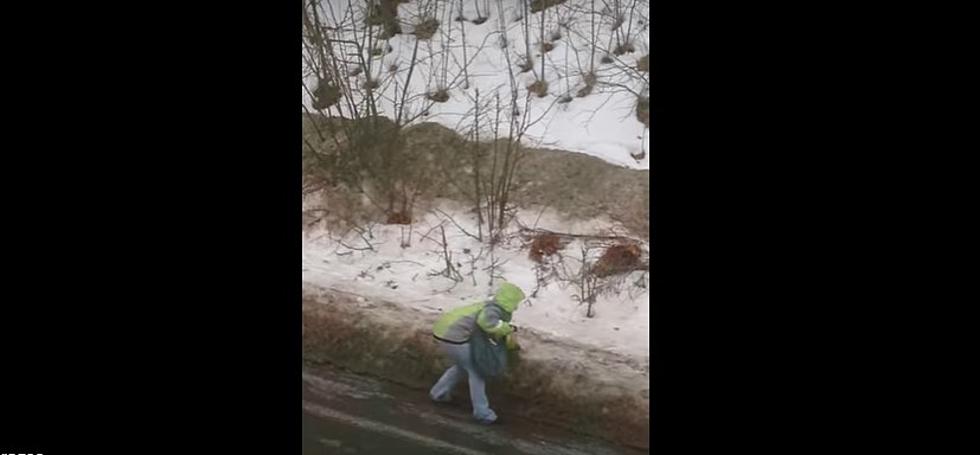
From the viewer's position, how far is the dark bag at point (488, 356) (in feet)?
10.7

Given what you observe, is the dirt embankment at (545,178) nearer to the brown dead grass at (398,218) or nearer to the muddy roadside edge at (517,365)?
the brown dead grass at (398,218)

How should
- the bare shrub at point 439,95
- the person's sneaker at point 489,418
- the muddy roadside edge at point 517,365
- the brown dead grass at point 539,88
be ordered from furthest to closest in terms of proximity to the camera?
1. the bare shrub at point 439,95
2. the brown dead grass at point 539,88
3. the person's sneaker at point 489,418
4. the muddy roadside edge at point 517,365

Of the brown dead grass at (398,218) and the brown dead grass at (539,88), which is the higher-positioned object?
the brown dead grass at (539,88)

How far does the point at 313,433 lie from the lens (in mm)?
3354

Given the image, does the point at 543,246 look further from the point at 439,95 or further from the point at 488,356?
the point at 439,95

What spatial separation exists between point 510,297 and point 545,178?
1.36 feet

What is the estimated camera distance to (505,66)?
3.42 meters

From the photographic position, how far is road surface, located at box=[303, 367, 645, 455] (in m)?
3.18

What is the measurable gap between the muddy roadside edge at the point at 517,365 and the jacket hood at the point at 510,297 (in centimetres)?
10

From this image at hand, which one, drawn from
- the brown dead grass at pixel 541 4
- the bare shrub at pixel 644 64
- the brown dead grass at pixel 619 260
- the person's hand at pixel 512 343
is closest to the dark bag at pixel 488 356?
the person's hand at pixel 512 343
